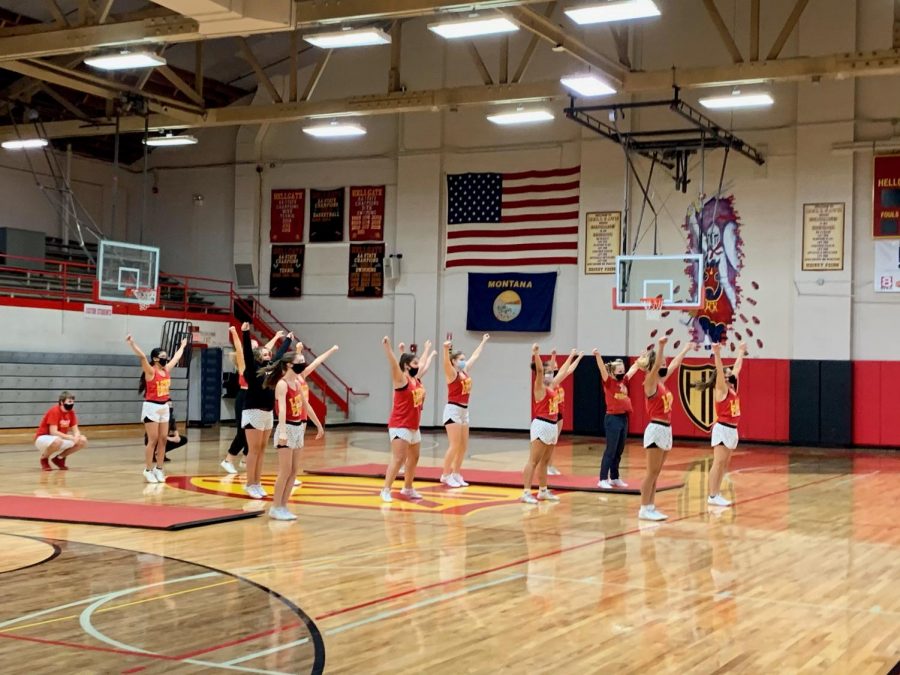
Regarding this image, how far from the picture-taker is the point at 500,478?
15758mm

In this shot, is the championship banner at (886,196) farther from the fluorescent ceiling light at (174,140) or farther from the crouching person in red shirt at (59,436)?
the crouching person in red shirt at (59,436)

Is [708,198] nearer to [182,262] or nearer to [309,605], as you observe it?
[182,262]

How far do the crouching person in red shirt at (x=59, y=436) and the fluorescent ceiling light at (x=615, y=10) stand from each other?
9.65m

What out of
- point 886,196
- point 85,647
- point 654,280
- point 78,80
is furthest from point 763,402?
point 85,647

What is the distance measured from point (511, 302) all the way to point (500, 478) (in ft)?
41.5

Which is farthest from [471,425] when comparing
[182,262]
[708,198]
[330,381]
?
[182,262]

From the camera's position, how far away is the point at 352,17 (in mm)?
15469

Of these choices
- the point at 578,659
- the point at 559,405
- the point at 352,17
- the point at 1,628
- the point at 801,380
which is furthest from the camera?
the point at 801,380

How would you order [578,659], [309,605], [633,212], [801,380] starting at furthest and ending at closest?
[633,212] → [801,380] → [309,605] → [578,659]

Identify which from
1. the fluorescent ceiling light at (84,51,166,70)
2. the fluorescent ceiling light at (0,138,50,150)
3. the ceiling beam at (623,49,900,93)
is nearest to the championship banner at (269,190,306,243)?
the fluorescent ceiling light at (0,138,50,150)

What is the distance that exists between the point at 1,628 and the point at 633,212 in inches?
858

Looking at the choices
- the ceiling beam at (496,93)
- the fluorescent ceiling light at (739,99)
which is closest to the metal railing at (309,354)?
the ceiling beam at (496,93)

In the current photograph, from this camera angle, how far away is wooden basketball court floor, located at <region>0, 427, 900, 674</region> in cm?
611

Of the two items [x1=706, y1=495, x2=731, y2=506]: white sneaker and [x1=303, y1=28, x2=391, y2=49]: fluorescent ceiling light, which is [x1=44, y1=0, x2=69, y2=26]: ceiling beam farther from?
[x1=706, y1=495, x2=731, y2=506]: white sneaker
